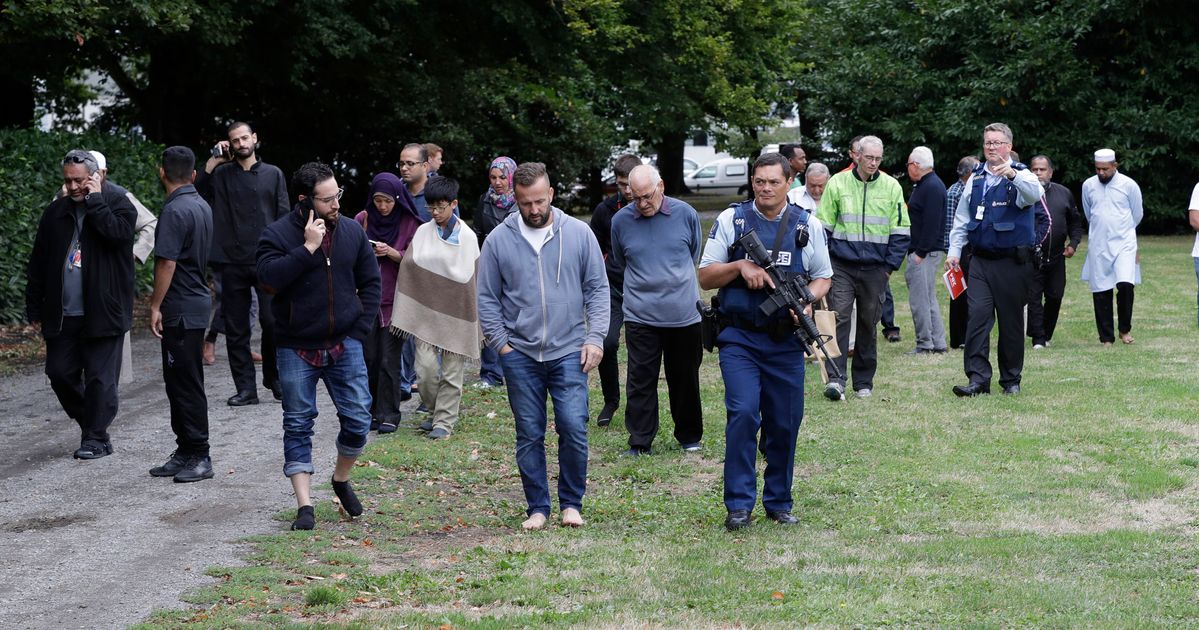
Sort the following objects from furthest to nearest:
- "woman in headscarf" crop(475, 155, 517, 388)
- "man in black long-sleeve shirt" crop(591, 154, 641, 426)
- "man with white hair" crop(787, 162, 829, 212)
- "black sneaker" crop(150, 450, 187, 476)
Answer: "man with white hair" crop(787, 162, 829, 212), "woman in headscarf" crop(475, 155, 517, 388), "man in black long-sleeve shirt" crop(591, 154, 641, 426), "black sneaker" crop(150, 450, 187, 476)

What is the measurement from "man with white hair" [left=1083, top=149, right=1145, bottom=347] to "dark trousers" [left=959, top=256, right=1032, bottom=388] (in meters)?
3.64

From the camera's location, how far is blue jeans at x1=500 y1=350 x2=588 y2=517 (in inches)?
284

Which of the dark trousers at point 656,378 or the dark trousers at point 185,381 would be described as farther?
the dark trousers at point 656,378

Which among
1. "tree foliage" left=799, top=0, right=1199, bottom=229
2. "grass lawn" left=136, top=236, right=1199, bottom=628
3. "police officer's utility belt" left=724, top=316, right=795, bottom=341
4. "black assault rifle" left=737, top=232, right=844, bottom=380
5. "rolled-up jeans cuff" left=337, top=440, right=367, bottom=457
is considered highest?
"tree foliage" left=799, top=0, right=1199, bottom=229

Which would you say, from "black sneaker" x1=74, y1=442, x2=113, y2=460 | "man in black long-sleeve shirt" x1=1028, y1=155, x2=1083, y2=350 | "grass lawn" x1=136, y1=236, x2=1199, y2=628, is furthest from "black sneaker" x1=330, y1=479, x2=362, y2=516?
"man in black long-sleeve shirt" x1=1028, y1=155, x2=1083, y2=350

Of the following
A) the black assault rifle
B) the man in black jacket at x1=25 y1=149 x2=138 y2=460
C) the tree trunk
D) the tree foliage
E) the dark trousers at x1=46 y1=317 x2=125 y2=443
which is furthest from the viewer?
the tree trunk

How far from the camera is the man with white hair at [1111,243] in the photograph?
14.3 metres

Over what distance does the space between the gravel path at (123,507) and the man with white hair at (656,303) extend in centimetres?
211

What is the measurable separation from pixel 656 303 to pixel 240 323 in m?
3.54

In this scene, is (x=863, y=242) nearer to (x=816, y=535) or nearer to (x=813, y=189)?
(x=813, y=189)

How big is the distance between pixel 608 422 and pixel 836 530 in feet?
11.9

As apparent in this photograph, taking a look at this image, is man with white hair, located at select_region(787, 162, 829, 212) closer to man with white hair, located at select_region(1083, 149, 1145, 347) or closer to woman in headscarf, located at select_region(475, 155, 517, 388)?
woman in headscarf, located at select_region(475, 155, 517, 388)

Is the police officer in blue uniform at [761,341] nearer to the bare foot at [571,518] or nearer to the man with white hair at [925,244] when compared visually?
the bare foot at [571,518]

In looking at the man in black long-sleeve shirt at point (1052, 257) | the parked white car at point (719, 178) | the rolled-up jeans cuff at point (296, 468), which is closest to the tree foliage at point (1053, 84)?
the man in black long-sleeve shirt at point (1052, 257)
